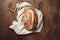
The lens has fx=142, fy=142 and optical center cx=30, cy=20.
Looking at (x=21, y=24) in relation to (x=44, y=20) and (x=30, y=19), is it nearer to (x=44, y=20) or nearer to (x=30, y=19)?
(x=30, y=19)

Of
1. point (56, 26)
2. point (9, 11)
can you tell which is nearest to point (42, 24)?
point (56, 26)

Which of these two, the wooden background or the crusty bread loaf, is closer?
the crusty bread loaf

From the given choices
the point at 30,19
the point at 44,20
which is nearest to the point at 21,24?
the point at 30,19

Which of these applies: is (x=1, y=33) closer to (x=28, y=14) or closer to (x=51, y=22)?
(x=28, y=14)

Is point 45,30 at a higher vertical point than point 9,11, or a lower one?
lower

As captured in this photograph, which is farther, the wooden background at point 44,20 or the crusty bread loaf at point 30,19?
the wooden background at point 44,20
